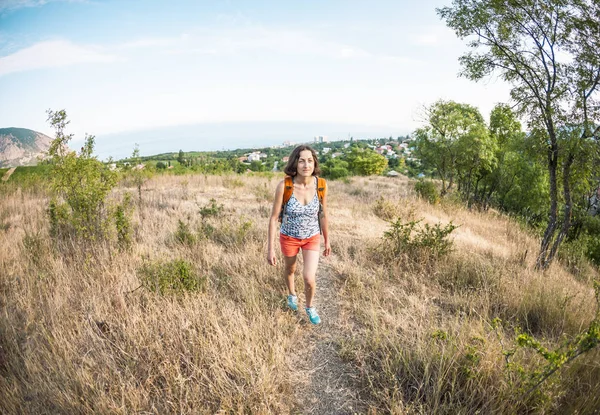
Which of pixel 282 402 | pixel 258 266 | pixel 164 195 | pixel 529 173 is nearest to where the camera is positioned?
pixel 282 402

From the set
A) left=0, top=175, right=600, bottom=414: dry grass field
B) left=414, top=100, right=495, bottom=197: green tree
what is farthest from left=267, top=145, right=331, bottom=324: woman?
left=414, top=100, right=495, bottom=197: green tree

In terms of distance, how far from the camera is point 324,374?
2543mm

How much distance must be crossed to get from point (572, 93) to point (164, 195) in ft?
36.5

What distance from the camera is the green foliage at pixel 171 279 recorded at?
3521mm

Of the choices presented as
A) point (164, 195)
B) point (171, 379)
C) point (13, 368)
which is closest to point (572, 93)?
point (171, 379)

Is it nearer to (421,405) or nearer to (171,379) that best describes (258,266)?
(171,379)

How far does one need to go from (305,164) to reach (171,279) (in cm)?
232

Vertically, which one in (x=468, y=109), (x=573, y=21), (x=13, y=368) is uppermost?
(x=468, y=109)

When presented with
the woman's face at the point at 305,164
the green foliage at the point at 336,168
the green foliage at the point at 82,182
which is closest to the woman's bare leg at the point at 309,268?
the woman's face at the point at 305,164

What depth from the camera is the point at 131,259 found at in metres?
4.43

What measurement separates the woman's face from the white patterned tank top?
296 millimetres

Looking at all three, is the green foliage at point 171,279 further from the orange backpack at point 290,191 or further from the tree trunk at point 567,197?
the tree trunk at point 567,197

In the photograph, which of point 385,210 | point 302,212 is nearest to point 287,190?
point 302,212

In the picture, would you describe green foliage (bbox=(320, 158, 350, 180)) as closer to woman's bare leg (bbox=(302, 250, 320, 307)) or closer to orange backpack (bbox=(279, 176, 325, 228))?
orange backpack (bbox=(279, 176, 325, 228))
